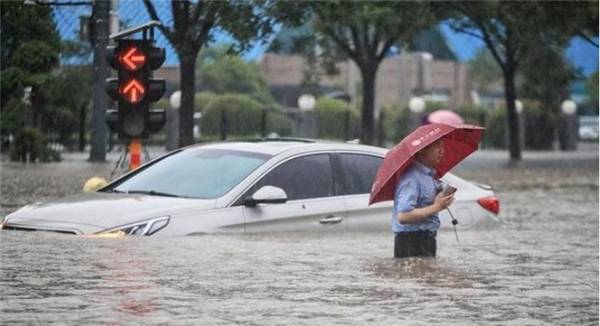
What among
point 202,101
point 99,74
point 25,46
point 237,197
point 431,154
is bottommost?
point 237,197

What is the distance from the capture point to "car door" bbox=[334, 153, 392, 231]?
13.9 meters

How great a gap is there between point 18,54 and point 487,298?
18.4 metres

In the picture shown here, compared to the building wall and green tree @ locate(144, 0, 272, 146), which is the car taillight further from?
the building wall

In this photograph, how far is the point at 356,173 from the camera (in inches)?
555

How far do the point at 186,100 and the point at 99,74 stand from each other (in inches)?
94.8

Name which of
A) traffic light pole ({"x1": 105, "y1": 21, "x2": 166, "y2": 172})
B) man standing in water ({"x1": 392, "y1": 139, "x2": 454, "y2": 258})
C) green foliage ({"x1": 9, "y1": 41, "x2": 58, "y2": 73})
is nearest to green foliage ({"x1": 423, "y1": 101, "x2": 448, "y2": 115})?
green foliage ({"x1": 9, "y1": 41, "x2": 58, "y2": 73})

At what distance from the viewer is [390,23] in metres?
36.9

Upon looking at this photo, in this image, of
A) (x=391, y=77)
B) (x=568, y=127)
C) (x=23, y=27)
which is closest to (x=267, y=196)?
(x=23, y=27)

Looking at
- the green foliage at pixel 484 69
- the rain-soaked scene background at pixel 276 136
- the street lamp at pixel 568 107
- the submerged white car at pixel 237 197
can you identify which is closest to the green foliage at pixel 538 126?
the rain-soaked scene background at pixel 276 136

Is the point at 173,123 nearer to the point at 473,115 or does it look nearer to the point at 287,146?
the point at 473,115

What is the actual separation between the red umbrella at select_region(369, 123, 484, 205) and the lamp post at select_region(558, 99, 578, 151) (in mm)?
49706

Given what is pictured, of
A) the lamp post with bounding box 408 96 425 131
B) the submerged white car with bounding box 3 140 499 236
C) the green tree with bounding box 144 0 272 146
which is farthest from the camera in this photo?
the lamp post with bounding box 408 96 425 131

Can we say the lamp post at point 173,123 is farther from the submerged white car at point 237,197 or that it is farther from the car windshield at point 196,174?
the car windshield at point 196,174

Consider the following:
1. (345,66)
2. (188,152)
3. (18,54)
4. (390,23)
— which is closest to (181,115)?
(18,54)
